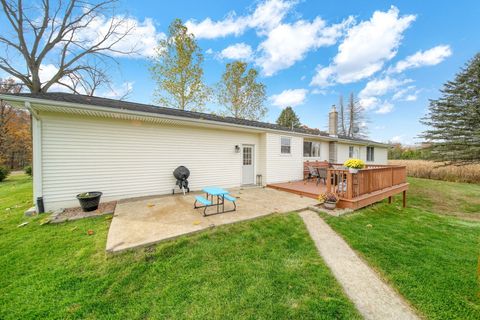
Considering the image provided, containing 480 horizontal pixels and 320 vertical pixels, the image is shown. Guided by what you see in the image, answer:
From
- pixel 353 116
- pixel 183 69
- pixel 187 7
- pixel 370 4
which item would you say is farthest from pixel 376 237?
pixel 353 116

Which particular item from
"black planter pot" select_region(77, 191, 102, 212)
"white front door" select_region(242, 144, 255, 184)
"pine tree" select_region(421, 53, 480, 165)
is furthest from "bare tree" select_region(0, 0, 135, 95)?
"pine tree" select_region(421, 53, 480, 165)

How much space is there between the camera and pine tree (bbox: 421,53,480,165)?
14.6 metres

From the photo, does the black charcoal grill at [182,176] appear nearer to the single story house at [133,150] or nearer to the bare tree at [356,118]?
the single story house at [133,150]

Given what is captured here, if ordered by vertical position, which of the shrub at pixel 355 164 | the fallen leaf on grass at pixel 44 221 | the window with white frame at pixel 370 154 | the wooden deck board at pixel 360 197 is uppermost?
the window with white frame at pixel 370 154

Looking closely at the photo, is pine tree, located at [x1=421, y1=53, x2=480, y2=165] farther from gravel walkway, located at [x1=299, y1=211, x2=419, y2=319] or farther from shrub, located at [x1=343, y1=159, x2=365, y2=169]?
gravel walkway, located at [x1=299, y1=211, x2=419, y2=319]

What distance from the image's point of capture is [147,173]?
6488 millimetres

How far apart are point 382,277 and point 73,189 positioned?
7624 mm

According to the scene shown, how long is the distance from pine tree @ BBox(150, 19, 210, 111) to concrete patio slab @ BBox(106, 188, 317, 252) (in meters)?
10.5

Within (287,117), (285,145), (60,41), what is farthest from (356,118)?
(60,41)

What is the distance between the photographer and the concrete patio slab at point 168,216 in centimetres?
333

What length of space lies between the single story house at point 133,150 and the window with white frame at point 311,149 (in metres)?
1.46

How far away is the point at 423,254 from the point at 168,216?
5.38 m

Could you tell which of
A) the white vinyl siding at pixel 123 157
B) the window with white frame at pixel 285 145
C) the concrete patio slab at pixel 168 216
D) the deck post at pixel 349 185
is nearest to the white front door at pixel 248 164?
the white vinyl siding at pixel 123 157

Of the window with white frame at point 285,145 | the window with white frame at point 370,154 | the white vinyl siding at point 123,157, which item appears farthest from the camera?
the window with white frame at point 370,154
